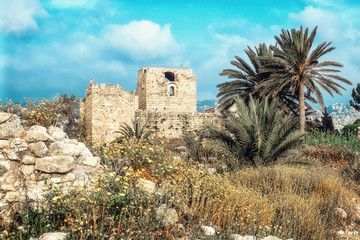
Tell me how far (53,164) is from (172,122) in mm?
14732

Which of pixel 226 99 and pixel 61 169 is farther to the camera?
pixel 226 99

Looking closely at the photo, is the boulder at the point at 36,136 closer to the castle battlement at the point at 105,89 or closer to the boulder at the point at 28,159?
the boulder at the point at 28,159

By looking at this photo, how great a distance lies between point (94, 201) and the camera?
336 centimetres

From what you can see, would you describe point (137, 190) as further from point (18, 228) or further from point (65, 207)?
point (18, 228)

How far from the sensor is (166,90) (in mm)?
24547

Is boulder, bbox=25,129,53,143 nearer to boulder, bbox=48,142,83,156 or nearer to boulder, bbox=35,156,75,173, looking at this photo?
boulder, bbox=48,142,83,156

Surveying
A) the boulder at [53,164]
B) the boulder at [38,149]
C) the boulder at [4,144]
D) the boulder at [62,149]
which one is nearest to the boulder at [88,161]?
the boulder at [62,149]

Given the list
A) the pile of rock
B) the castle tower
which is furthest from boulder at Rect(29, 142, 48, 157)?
the castle tower

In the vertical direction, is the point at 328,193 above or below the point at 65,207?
below

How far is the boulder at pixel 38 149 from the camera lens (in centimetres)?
435

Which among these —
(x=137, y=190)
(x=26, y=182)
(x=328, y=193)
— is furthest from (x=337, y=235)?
(x=26, y=182)

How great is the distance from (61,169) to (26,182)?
51 centimetres

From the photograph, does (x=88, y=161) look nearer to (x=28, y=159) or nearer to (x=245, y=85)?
(x=28, y=159)

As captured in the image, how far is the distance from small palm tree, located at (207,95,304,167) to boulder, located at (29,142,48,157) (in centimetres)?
511
